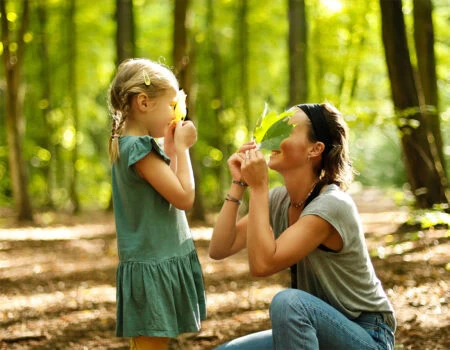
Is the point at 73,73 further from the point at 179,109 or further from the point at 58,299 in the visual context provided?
the point at 179,109

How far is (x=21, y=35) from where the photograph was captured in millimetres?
13945

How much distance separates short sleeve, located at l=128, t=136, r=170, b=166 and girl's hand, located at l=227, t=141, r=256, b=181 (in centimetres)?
33

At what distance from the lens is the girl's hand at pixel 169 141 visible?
131 inches

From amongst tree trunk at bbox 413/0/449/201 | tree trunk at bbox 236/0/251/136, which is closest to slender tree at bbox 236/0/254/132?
tree trunk at bbox 236/0/251/136

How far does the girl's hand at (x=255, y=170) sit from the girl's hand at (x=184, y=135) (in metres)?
0.36

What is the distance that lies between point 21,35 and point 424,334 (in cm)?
1137

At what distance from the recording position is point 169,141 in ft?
11.0

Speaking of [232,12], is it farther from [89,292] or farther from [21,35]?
[89,292]

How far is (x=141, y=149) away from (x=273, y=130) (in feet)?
1.96

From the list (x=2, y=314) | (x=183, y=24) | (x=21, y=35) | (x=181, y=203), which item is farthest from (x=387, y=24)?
(x=21, y=35)

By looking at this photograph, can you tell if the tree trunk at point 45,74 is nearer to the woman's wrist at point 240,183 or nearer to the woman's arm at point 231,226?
the woman's arm at point 231,226

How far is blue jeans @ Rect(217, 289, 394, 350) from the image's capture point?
2.82m

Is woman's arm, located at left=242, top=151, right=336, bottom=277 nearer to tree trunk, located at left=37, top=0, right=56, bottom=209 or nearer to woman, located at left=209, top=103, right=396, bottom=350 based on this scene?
woman, located at left=209, top=103, right=396, bottom=350

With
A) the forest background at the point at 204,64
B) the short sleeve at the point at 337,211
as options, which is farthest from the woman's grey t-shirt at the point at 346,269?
the forest background at the point at 204,64
